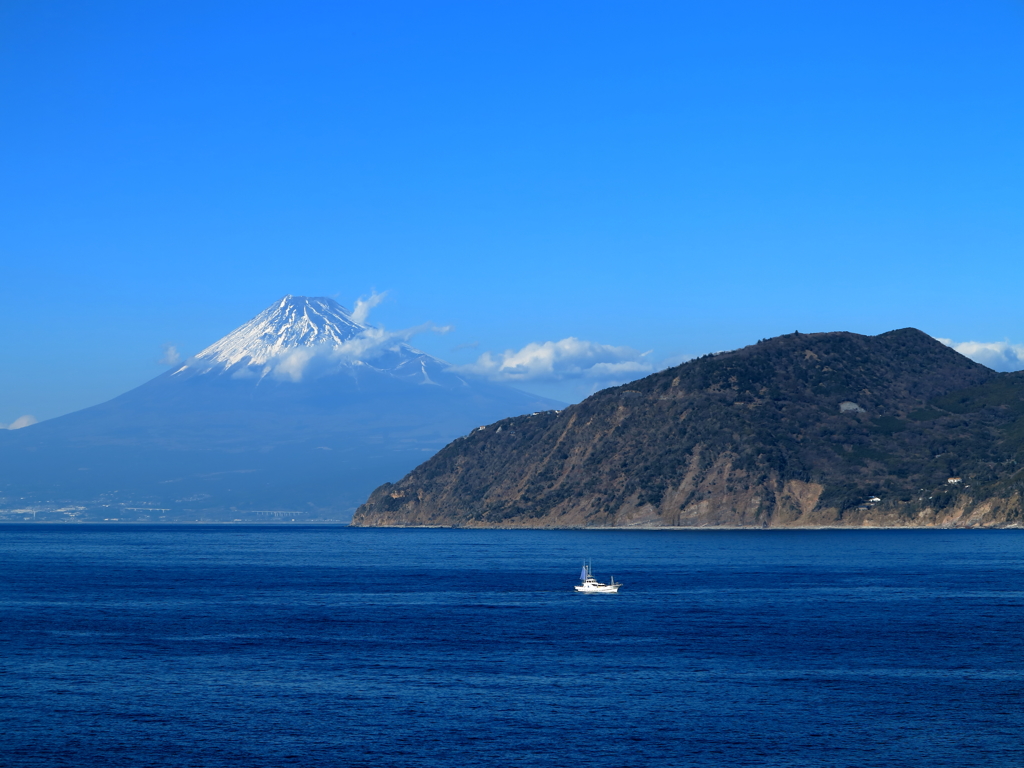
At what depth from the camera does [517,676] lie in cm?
7119

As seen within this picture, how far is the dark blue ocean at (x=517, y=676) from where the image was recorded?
5356 centimetres

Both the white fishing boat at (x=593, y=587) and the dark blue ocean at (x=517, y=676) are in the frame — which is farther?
the white fishing boat at (x=593, y=587)

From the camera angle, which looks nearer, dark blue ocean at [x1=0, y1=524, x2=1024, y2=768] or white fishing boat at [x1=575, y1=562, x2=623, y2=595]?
dark blue ocean at [x1=0, y1=524, x2=1024, y2=768]

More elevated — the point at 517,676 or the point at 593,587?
the point at 593,587

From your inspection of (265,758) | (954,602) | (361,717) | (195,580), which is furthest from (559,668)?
(195,580)

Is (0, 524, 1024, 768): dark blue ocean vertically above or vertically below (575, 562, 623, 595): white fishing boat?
below

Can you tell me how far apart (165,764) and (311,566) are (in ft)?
443

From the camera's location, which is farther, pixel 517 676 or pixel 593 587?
pixel 593 587

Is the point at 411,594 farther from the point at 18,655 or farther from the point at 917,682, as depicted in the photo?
the point at 917,682

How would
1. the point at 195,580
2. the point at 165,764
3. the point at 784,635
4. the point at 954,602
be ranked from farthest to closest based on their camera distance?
the point at 195,580 → the point at 954,602 → the point at 784,635 → the point at 165,764

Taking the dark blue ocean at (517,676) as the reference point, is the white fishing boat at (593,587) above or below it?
above

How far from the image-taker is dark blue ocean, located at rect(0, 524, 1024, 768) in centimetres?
5356

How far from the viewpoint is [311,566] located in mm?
184250

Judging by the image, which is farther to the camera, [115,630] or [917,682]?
[115,630]
